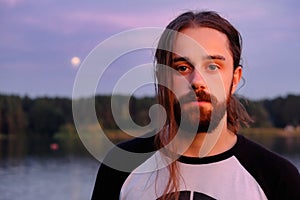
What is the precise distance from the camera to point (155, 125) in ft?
5.82

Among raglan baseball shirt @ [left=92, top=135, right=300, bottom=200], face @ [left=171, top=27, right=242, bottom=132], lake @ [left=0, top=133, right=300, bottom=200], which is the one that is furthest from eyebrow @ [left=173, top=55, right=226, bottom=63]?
lake @ [left=0, top=133, right=300, bottom=200]

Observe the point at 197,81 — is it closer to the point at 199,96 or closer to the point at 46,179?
the point at 199,96

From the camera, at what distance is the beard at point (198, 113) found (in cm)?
155

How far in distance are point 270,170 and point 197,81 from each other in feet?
1.19

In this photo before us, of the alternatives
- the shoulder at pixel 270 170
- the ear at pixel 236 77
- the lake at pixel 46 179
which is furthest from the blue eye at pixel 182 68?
the lake at pixel 46 179

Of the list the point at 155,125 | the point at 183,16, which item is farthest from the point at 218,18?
the point at 155,125

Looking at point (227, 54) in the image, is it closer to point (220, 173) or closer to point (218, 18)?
point (218, 18)

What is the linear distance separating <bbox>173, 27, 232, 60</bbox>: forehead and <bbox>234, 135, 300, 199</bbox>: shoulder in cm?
30

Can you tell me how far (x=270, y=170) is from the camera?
1646mm

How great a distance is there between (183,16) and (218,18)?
0.36 ft

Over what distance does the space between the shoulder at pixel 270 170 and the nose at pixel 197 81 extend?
10.8 inches

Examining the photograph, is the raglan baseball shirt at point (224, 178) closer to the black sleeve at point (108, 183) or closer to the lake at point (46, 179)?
the black sleeve at point (108, 183)

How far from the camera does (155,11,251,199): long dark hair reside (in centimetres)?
165

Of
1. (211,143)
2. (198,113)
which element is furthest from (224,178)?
(198,113)
